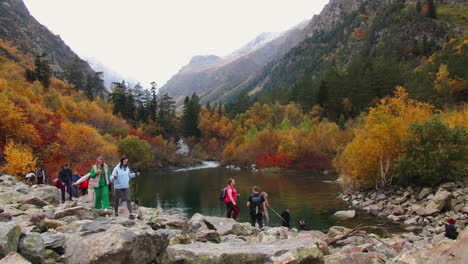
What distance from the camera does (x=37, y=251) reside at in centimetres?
762

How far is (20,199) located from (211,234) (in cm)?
1092

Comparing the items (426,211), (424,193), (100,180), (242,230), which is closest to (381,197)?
(424,193)

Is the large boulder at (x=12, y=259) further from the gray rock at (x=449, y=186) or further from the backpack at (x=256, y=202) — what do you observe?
the gray rock at (x=449, y=186)

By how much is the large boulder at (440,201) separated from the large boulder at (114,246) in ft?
104

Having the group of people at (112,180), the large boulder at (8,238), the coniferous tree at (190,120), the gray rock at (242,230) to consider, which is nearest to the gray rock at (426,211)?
the gray rock at (242,230)

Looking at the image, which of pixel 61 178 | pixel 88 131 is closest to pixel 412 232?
pixel 61 178

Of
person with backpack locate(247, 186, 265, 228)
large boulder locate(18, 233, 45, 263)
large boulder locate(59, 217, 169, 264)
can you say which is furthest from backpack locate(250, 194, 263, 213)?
large boulder locate(18, 233, 45, 263)

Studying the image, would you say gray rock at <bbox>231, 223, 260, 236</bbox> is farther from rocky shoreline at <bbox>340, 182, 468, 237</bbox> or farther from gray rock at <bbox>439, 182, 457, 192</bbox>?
gray rock at <bbox>439, 182, 457, 192</bbox>

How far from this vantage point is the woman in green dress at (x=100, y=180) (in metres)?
16.0

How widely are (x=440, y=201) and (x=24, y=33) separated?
620ft

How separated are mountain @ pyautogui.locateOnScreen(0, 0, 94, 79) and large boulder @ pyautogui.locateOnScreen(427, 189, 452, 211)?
14255cm

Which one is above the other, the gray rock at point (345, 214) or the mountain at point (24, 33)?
the mountain at point (24, 33)

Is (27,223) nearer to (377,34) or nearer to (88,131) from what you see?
(88,131)

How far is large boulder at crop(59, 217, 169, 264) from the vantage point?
7.42 meters
